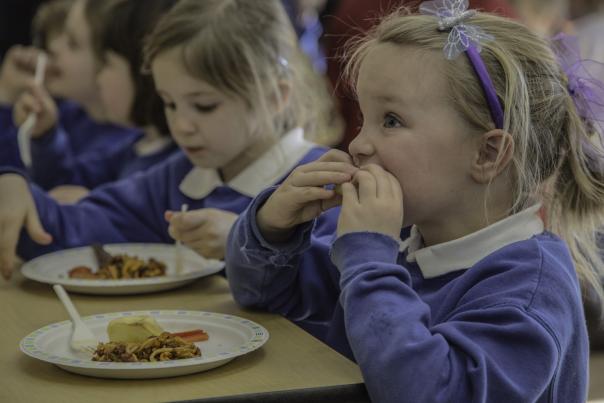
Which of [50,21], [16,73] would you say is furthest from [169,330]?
[50,21]

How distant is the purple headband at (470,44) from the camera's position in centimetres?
122

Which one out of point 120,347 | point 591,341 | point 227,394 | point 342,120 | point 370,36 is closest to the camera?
point 227,394

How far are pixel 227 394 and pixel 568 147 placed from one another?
22.9 inches

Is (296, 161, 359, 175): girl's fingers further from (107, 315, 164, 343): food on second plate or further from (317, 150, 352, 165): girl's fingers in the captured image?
(107, 315, 164, 343): food on second plate

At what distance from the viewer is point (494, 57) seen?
124cm

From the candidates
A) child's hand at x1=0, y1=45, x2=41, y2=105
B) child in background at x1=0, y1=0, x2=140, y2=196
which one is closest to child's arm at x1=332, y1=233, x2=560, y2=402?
child in background at x1=0, y1=0, x2=140, y2=196

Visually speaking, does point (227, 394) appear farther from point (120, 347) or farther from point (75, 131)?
point (75, 131)

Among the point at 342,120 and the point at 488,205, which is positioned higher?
the point at 488,205

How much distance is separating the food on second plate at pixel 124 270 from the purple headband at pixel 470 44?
2.19 ft

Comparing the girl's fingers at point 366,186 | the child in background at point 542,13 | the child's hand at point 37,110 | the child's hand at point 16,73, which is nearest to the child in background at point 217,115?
the girl's fingers at point 366,186

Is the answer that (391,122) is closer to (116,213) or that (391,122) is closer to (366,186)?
(366,186)

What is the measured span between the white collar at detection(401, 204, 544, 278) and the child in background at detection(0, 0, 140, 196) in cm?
174

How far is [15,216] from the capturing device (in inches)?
71.3

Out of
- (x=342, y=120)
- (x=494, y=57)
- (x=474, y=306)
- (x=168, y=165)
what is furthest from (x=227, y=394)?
(x=342, y=120)
